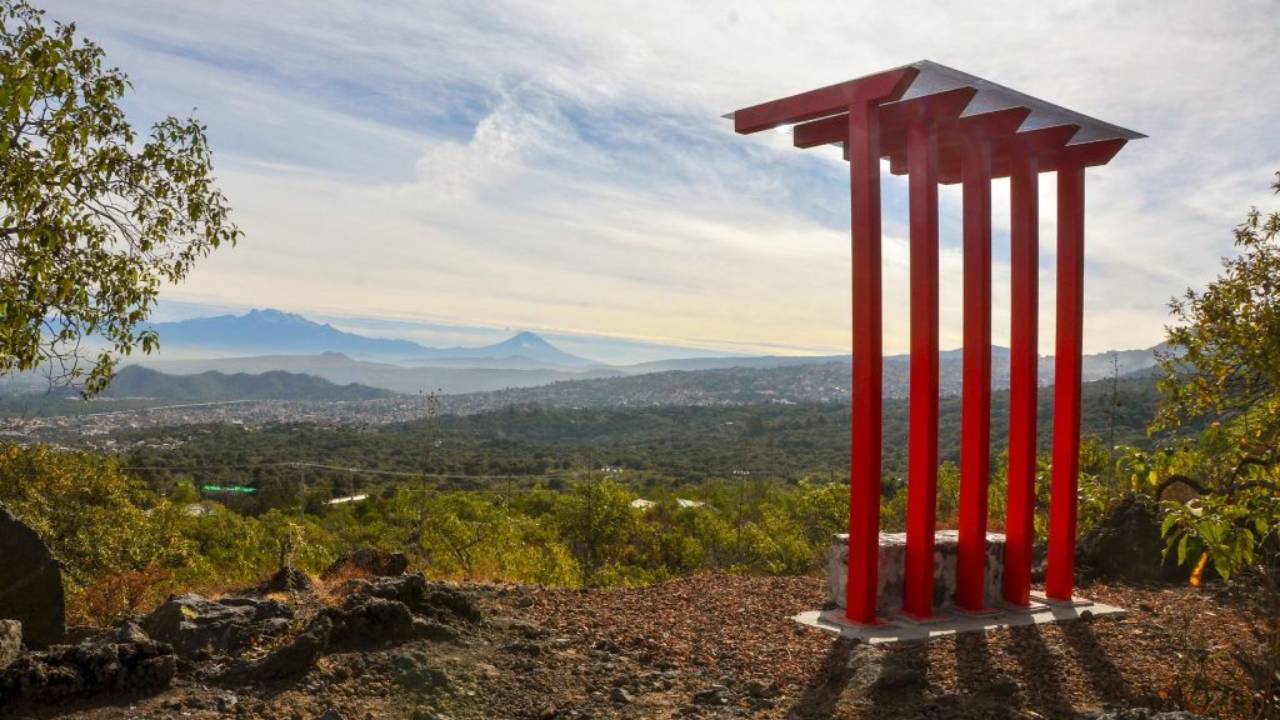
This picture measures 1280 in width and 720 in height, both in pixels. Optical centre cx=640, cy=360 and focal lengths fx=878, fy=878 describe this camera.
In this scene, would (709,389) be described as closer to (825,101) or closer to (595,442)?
(595,442)

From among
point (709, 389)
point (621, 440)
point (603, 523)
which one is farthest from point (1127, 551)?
point (709, 389)

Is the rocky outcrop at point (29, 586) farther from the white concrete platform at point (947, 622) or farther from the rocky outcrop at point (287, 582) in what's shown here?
the white concrete platform at point (947, 622)

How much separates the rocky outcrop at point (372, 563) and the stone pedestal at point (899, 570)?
4.64 meters

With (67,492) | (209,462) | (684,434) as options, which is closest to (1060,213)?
(67,492)

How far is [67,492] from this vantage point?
14.3 meters

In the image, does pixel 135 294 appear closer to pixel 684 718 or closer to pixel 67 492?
pixel 684 718

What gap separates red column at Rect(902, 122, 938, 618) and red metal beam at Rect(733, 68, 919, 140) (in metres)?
0.78

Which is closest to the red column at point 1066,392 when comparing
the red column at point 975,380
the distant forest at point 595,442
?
the red column at point 975,380

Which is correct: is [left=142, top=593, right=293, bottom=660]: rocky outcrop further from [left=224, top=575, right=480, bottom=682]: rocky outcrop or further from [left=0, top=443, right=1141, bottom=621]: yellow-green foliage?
[left=0, top=443, right=1141, bottom=621]: yellow-green foliage

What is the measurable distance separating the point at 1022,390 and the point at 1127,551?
11.4ft

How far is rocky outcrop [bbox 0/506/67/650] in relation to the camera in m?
6.82

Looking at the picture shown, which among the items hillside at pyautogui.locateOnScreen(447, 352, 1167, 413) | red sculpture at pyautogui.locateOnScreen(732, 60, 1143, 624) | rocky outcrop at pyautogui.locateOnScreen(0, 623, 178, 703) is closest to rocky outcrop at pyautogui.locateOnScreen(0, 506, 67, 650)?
rocky outcrop at pyautogui.locateOnScreen(0, 623, 178, 703)

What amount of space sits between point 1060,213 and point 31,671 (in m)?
10.3

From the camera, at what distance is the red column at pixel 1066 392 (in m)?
9.55
